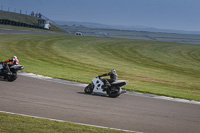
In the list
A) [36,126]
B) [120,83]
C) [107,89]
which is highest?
[120,83]

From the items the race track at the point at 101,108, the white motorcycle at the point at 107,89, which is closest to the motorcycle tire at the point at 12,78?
the race track at the point at 101,108

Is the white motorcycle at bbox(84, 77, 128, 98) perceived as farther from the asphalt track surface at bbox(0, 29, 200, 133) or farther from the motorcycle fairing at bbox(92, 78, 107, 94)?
the asphalt track surface at bbox(0, 29, 200, 133)

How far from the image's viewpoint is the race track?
1198 centimetres

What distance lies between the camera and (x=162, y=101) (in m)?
17.6

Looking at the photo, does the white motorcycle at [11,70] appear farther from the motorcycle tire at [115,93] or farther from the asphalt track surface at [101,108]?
the motorcycle tire at [115,93]

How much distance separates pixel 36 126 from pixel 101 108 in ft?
14.7

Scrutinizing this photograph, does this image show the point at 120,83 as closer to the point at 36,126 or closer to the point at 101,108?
the point at 101,108

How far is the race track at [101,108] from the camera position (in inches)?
472

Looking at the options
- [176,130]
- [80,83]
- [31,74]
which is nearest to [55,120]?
[176,130]

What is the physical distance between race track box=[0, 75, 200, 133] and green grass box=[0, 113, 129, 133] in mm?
881

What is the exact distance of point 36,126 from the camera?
10.2 metres

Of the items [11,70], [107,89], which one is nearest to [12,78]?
[11,70]

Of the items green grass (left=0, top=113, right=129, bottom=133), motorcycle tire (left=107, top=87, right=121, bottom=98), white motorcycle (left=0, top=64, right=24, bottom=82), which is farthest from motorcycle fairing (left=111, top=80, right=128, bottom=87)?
green grass (left=0, top=113, right=129, bottom=133)

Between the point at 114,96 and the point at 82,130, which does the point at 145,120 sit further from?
the point at 114,96
